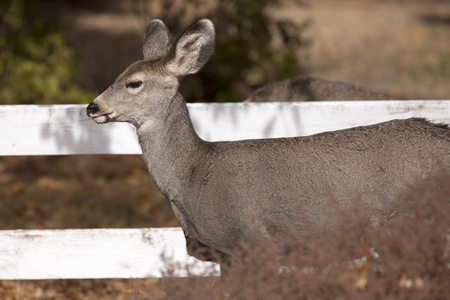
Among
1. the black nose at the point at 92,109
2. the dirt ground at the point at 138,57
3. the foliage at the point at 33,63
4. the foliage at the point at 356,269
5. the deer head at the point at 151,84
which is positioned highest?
the deer head at the point at 151,84

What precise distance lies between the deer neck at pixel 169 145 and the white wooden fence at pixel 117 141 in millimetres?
744

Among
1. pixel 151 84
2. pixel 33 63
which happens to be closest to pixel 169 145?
pixel 151 84

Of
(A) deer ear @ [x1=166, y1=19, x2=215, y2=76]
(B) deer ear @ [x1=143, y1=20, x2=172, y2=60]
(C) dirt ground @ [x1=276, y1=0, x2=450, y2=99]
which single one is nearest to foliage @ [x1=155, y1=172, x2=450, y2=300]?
(A) deer ear @ [x1=166, y1=19, x2=215, y2=76]

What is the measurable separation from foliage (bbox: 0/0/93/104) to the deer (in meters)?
4.90

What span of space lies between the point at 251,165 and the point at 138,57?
1110cm

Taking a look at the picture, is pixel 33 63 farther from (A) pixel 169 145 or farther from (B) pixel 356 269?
(B) pixel 356 269

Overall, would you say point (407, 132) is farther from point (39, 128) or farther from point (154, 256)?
point (39, 128)

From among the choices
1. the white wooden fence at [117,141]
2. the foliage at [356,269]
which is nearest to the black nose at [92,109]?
the white wooden fence at [117,141]

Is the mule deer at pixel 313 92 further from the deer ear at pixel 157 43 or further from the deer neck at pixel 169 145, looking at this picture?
the deer neck at pixel 169 145

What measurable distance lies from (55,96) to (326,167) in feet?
20.8

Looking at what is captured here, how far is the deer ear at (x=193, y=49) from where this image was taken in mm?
4453

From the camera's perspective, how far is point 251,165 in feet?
14.4

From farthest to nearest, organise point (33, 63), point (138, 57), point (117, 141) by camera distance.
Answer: point (138, 57), point (33, 63), point (117, 141)

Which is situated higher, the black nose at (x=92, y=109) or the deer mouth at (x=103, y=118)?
the black nose at (x=92, y=109)
